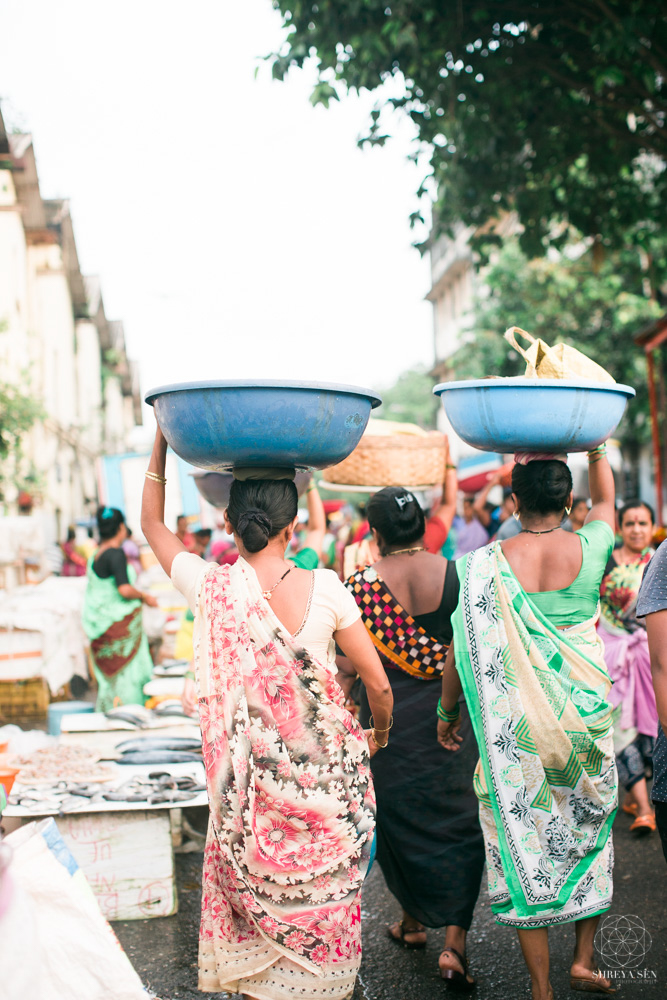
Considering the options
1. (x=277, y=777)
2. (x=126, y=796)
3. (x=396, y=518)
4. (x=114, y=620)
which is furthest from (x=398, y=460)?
(x=114, y=620)

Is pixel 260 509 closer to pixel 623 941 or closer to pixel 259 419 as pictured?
pixel 259 419

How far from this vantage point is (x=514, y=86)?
8578 millimetres

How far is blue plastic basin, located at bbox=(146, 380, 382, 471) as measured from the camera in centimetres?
257

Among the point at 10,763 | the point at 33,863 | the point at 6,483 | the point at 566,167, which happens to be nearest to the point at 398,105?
the point at 566,167

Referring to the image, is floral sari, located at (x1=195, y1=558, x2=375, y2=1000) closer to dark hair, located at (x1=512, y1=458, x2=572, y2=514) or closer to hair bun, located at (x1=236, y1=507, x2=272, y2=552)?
hair bun, located at (x1=236, y1=507, x2=272, y2=552)

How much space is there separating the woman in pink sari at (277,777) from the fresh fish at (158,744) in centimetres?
212

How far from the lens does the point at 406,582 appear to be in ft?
11.9

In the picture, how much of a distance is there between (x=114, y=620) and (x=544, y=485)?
4590 mm

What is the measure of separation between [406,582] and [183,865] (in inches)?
84.8

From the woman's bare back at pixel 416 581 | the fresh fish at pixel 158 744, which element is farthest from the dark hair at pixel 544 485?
the fresh fish at pixel 158 744

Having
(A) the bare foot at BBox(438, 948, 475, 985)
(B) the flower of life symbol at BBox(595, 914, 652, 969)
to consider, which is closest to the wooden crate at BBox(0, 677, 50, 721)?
(A) the bare foot at BBox(438, 948, 475, 985)

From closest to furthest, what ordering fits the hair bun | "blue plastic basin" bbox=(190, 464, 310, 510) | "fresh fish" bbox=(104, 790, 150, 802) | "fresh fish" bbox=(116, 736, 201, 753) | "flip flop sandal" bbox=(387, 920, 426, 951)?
the hair bun → "flip flop sandal" bbox=(387, 920, 426, 951) → "fresh fish" bbox=(104, 790, 150, 802) → "blue plastic basin" bbox=(190, 464, 310, 510) → "fresh fish" bbox=(116, 736, 201, 753)

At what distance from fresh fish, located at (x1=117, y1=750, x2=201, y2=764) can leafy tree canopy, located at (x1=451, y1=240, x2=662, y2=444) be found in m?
13.9

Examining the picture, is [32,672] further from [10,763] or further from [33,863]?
[33,863]
